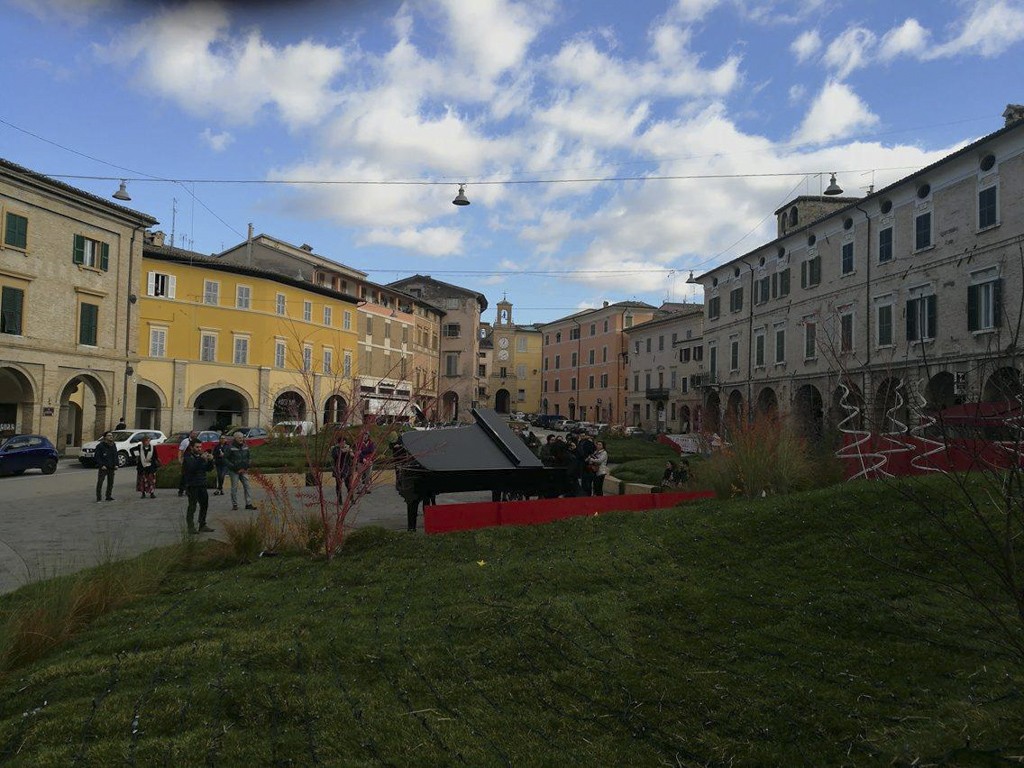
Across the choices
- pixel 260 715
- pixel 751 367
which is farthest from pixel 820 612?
pixel 751 367

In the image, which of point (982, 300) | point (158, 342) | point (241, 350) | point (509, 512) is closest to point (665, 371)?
point (241, 350)

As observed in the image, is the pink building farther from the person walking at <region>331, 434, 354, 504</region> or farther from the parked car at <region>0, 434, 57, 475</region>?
the person walking at <region>331, 434, 354, 504</region>

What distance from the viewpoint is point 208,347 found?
3916 centimetres

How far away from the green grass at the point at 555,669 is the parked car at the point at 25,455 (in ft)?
57.8

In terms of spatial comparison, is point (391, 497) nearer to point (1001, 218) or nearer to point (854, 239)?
point (1001, 218)

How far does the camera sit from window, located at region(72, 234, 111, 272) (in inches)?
1174

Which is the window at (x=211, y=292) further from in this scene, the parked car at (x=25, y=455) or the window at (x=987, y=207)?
the window at (x=987, y=207)

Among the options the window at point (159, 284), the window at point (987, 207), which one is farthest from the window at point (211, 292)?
the window at point (987, 207)

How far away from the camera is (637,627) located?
18.4ft

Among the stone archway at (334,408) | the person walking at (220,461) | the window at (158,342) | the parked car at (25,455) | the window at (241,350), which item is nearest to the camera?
the stone archway at (334,408)

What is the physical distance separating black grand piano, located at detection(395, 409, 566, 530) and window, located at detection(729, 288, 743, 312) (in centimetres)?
3201

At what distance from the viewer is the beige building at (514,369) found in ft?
305

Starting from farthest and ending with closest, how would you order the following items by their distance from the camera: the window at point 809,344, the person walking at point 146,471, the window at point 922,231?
the window at point 809,344 → the window at point 922,231 → the person walking at point 146,471

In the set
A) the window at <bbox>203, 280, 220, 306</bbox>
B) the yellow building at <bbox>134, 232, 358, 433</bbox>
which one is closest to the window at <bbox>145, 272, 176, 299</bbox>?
the yellow building at <bbox>134, 232, 358, 433</bbox>
